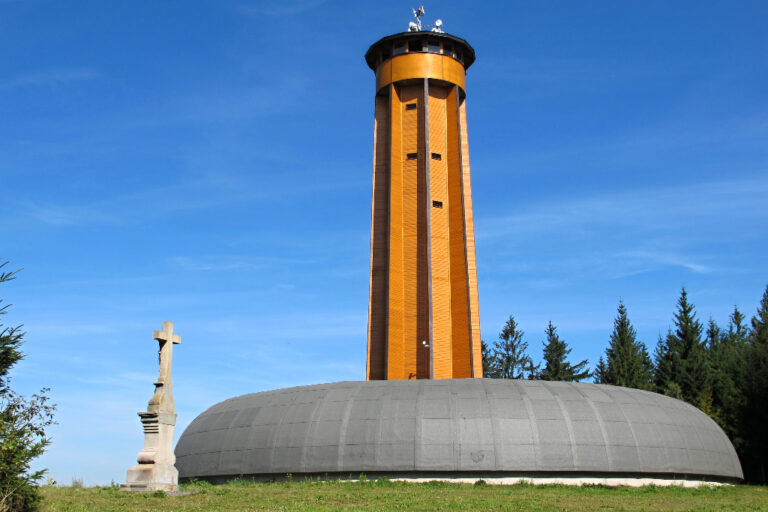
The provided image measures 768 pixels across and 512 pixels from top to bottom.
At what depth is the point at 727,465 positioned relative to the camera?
33.4m

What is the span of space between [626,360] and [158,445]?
174 ft

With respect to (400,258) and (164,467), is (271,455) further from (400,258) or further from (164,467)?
(400,258)

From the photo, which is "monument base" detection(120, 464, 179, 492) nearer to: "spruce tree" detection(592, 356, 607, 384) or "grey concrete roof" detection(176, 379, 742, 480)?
"grey concrete roof" detection(176, 379, 742, 480)

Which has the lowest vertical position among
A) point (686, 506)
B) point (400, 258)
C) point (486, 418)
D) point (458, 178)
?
point (686, 506)

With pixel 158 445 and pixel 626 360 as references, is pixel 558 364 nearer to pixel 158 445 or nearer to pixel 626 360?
pixel 626 360

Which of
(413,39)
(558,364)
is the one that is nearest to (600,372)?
(558,364)

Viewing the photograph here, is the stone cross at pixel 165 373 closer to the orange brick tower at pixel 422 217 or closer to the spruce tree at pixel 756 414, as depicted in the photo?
the orange brick tower at pixel 422 217

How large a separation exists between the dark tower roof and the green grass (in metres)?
29.8

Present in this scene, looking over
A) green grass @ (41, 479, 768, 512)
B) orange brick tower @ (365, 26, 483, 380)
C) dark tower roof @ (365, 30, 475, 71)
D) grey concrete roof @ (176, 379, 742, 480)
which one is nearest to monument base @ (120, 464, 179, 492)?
green grass @ (41, 479, 768, 512)

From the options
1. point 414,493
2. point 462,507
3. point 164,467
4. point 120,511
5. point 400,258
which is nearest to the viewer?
point 120,511

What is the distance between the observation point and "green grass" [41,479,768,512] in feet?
62.6

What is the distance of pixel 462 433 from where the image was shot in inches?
1133

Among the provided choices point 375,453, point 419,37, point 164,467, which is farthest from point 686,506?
point 419,37

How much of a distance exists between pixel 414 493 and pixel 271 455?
8771mm
